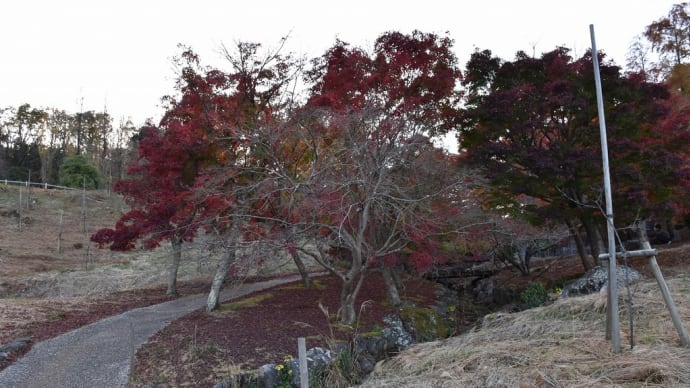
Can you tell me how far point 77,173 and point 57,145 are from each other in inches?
358

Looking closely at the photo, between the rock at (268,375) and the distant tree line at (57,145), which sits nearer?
the rock at (268,375)

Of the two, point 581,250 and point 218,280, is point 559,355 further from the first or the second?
point 581,250

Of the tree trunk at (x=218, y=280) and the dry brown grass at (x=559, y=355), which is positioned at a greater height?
the tree trunk at (x=218, y=280)

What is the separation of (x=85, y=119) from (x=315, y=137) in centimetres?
3916

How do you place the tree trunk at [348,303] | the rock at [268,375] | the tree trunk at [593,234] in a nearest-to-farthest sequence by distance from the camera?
the rock at [268,375] < the tree trunk at [348,303] < the tree trunk at [593,234]

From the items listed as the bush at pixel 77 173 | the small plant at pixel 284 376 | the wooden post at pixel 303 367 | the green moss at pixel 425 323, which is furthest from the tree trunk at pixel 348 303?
the bush at pixel 77 173

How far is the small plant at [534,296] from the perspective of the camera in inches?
390

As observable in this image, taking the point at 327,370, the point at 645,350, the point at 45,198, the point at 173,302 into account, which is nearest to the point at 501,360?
the point at 645,350

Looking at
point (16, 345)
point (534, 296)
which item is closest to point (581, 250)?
point (534, 296)

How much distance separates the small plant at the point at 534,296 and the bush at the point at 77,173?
1291 inches

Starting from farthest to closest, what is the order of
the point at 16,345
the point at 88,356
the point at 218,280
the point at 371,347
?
the point at 218,280 < the point at 371,347 < the point at 16,345 < the point at 88,356

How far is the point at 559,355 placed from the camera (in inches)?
173

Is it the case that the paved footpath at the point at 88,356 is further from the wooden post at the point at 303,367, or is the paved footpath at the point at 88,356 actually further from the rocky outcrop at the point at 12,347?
the wooden post at the point at 303,367

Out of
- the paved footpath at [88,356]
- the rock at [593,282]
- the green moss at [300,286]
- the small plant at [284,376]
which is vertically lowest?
the small plant at [284,376]
